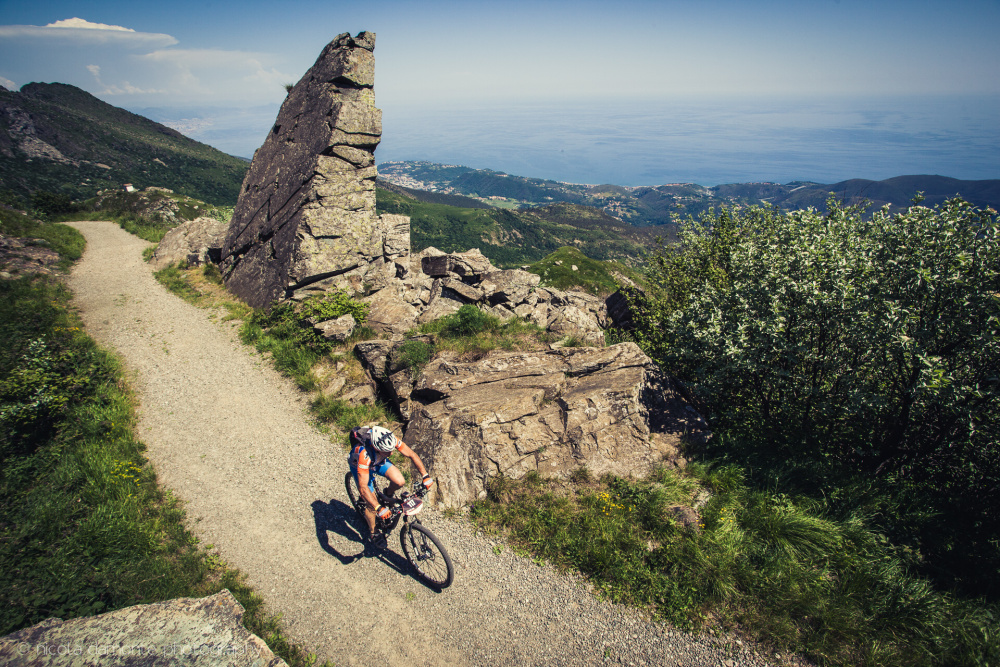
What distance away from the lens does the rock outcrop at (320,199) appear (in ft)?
62.6

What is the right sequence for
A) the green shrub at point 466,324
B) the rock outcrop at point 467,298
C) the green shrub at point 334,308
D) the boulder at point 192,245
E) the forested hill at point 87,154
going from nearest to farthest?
the green shrub at point 466,324 → the green shrub at point 334,308 → the rock outcrop at point 467,298 → the boulder at point 192,245 → the forested hill at point 87,154

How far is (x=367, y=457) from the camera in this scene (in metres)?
7.91

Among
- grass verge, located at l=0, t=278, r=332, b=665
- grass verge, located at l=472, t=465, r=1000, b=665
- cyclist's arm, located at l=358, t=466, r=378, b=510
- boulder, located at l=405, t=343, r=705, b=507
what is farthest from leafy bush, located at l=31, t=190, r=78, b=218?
grass verge, located at l=472, t=465, r=1000, b=665

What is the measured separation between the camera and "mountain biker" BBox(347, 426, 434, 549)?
7742 mm

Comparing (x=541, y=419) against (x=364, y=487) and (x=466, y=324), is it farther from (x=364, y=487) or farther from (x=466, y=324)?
Answer: (x=466, y=324)

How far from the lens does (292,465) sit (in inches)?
428

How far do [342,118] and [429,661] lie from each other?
23.5 metres

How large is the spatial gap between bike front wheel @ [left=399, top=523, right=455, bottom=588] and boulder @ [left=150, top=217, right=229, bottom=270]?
77.8 feet

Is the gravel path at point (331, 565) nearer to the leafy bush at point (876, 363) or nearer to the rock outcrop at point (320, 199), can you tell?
the leafy bush at point (876, 363)

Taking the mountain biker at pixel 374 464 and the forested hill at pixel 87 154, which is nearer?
the mountain biker at pixel 374 464

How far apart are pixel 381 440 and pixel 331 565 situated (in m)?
3.26

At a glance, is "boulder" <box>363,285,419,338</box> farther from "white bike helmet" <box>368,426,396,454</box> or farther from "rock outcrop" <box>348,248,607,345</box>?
"white bike helmet" <box>368,426,396,454</box>

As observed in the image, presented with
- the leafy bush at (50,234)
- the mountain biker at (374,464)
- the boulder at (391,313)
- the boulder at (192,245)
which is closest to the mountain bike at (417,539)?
the mountain biker at (374,464)

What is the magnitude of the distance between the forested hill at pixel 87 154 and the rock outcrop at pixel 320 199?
80392 millimetres
